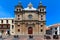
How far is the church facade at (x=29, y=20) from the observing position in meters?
98.9

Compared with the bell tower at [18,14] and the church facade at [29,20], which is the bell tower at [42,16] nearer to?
the church facade at [29,20]

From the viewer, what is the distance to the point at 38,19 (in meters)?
100

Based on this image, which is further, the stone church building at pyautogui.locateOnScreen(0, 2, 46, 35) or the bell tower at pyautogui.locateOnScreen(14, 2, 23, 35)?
the bell tower at pyautogui.locateOnScreen(14, 2, 23, 35)

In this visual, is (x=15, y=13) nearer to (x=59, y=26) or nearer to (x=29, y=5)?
(x=29, y=5)

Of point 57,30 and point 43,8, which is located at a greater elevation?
point 43,8

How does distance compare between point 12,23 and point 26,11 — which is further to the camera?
point 12,23

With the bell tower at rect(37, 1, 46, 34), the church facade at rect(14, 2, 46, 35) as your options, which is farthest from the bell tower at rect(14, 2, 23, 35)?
the bell tower at rect(37, 1, 46, 34)

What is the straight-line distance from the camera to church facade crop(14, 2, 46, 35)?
9894 centimetres

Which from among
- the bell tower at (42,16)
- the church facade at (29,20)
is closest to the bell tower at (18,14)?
the church facade at (29,20)

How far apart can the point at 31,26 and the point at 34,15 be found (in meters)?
4.51

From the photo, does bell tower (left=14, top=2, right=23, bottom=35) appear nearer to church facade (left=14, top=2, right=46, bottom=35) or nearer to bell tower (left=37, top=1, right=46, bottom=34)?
church facade (left=14, top=2, right=46, bottom=35)

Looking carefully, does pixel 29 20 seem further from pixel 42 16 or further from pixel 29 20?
pixel 42 16

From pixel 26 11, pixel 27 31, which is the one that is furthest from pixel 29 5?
pixel 27 31

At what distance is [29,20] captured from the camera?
10019cm
